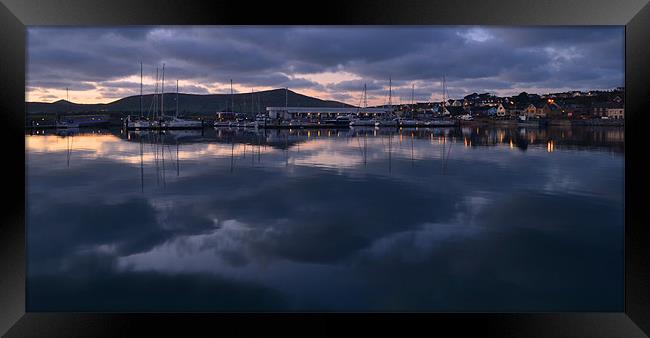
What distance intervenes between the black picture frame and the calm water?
0.94 metres

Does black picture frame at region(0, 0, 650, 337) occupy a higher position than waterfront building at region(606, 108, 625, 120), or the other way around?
waterfront building at region(606, 108, 625, 120)

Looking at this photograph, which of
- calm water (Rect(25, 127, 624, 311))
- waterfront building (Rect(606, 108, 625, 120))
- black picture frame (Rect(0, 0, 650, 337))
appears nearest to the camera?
black picture frame (Rect(0, 0, 650, 337))

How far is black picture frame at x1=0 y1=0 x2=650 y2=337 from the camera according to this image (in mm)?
3072

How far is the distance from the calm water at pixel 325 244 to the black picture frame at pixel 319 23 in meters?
0.94

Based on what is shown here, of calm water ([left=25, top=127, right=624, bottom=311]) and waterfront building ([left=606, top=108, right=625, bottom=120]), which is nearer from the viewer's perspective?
calm water ([left=25, top=127, right=624, bottom=311])

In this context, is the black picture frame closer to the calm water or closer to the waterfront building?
the calm water

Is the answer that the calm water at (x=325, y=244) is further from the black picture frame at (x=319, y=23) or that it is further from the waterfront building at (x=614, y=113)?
the waterfront building at (x=614, y=113)

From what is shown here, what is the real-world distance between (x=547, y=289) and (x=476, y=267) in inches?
29.4

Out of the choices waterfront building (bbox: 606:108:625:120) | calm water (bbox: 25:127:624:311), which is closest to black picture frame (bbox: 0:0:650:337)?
calm water (bbox: 25:127:624:311)

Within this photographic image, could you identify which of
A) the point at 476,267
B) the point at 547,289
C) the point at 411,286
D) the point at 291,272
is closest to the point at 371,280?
the point at 411,286

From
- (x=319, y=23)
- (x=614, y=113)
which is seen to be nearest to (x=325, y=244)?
(x=319, y=23)

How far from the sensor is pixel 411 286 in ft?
14.6

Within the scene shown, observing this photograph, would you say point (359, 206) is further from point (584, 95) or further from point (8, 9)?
point (584, 95)

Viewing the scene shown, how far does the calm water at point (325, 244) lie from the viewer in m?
4.26
